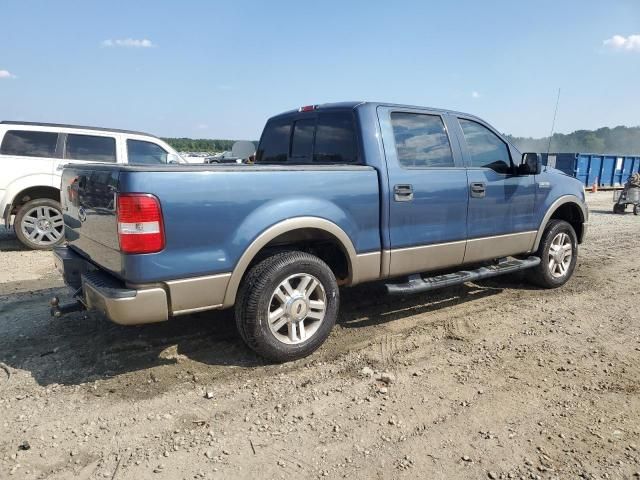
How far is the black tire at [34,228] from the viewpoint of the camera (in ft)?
24.9

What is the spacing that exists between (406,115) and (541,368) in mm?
2416

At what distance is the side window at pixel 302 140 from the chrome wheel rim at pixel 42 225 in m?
4.92

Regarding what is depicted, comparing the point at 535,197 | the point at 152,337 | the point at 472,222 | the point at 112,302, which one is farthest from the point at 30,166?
the point at 535,197

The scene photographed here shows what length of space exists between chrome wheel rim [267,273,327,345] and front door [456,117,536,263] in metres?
1.78

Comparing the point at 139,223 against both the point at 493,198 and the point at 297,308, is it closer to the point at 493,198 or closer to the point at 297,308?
the point at 297,308

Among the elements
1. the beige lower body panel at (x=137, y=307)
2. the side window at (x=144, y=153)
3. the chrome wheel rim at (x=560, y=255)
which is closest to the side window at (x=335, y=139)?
the beige lower body panel at (x=137, y=307)

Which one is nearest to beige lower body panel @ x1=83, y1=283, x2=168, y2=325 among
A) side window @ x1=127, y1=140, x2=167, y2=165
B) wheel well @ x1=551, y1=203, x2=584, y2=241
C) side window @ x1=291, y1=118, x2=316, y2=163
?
side window @ x1=291, y1=118, x2=316, y2=163

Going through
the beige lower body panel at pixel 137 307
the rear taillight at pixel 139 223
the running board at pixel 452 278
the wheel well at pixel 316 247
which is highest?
the rear taillight at pixel 139 223

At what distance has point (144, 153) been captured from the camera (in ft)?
28.5

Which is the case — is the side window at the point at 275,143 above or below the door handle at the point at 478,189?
above

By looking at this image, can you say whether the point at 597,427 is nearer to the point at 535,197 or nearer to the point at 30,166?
the point at 535,197

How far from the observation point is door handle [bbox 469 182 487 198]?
4.59m

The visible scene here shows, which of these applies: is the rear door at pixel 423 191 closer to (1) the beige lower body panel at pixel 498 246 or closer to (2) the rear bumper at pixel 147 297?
(1) the beige lower body panel at pixel 498 246

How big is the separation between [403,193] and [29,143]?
667 cm
